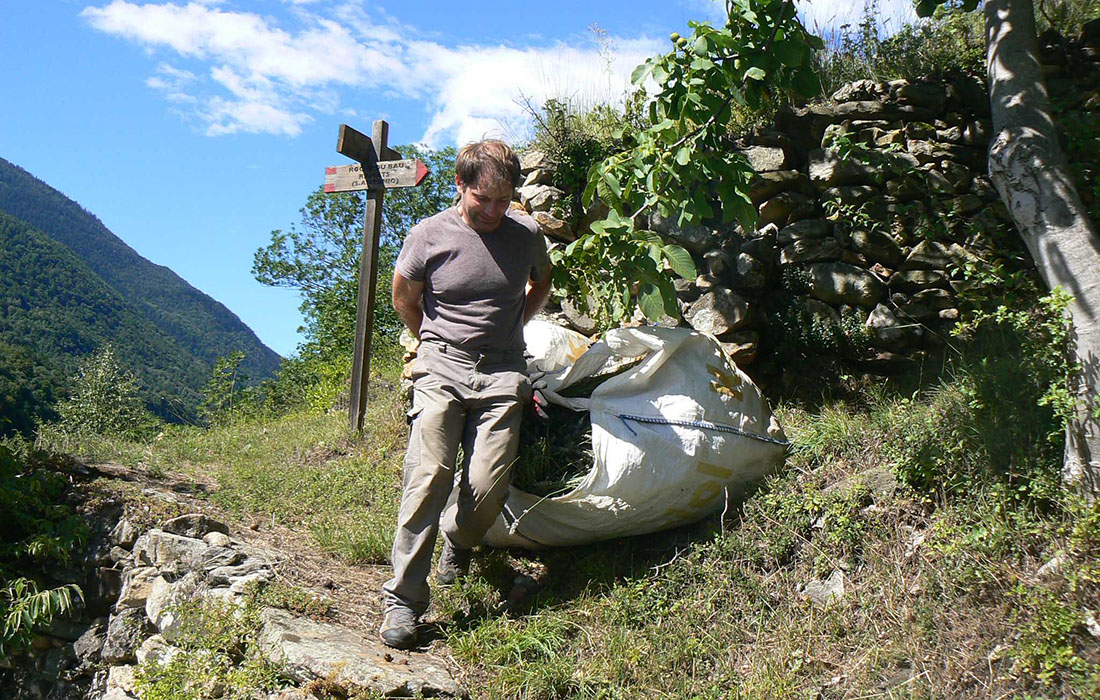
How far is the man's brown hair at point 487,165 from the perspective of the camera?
3158mm

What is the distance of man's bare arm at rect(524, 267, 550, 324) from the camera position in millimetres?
3541

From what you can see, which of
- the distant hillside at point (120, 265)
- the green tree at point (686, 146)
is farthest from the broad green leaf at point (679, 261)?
the distant hillside at point (120, 265)

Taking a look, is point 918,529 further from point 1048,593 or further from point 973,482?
point 1048,593

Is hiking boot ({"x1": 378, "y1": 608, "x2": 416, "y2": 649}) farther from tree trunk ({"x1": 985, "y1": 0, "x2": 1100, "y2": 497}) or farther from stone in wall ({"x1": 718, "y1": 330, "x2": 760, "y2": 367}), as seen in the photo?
tree trunk ({"x1": 985, "y1": 0, "x2": 1100, "y2": 497})

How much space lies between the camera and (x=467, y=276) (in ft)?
10.6

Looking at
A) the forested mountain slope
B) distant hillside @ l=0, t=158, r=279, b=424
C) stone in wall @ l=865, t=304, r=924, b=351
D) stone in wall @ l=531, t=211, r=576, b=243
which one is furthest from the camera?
the forested mountain slope

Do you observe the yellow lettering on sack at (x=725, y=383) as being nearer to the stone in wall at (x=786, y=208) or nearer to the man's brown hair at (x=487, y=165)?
the man's brown hair at (x=487, y=165)

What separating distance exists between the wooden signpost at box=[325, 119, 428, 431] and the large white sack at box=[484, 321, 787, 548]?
2.46m

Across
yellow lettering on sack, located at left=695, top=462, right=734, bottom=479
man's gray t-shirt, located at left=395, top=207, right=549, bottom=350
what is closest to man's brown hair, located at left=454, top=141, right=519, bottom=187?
man's gray t-shirt, located at left=395, top=207, right=549, bottom=350

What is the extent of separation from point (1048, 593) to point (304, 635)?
2.50 m

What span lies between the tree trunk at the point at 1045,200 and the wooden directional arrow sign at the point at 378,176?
11.5ft

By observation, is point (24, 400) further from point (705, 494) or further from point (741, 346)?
point (705, 494)

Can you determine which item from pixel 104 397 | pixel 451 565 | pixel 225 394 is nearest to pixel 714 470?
pixel 451 565

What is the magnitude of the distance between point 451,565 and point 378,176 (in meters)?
3.23
